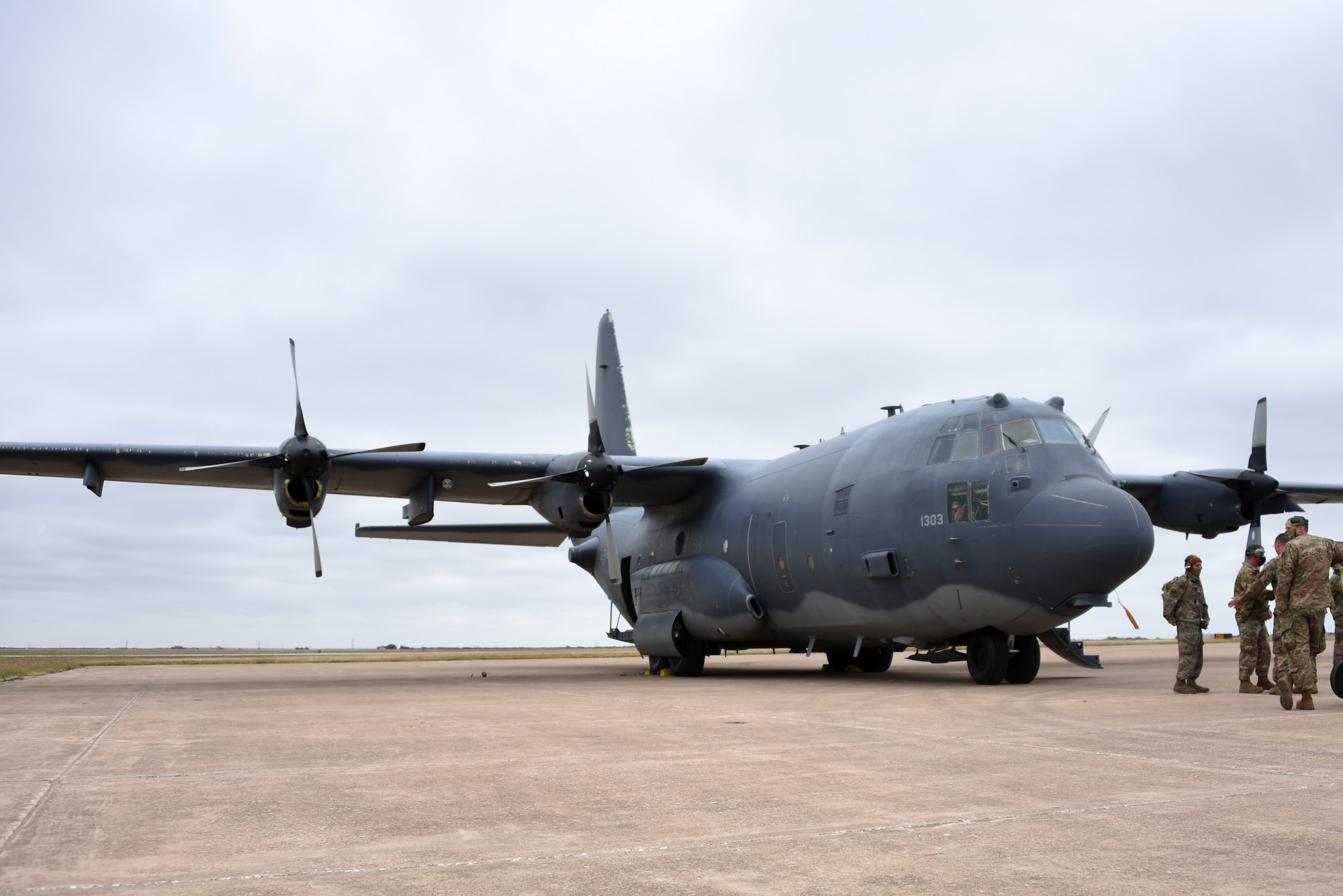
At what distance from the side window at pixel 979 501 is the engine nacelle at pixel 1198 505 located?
1038cm

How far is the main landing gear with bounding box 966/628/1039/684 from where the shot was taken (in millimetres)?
15664

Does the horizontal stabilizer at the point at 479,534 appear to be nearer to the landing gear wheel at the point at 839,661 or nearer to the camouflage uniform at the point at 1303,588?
the landing gear wheel at the point at 839,661

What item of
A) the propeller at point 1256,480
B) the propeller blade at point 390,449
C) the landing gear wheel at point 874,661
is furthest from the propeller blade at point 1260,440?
the propeller blade at point 390,449

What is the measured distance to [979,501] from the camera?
15.1m

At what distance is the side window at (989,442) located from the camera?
1530 cm

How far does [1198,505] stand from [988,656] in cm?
1085

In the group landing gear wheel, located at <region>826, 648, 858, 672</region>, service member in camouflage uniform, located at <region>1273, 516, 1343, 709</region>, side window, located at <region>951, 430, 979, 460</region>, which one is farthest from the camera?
landing gear wheel, located at <region>826, 648, 858, 672</region>

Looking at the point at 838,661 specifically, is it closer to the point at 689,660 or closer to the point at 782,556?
the point at 689,660

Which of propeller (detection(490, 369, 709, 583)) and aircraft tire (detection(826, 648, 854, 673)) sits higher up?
propeller (detection(490, 369, 709, 583))

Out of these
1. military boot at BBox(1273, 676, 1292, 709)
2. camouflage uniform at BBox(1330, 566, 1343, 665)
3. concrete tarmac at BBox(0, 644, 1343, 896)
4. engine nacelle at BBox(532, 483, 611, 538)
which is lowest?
concrete tarmac at BBox(0, 644, 1343, 896)

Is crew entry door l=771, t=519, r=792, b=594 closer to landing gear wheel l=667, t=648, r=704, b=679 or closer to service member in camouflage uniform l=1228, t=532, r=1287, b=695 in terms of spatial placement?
landing gear wheel l=667, t=648, r=704, b=679

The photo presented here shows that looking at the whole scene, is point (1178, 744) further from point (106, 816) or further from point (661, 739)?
point (106, 816)

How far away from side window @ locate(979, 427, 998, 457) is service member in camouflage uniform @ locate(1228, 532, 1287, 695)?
3.71m

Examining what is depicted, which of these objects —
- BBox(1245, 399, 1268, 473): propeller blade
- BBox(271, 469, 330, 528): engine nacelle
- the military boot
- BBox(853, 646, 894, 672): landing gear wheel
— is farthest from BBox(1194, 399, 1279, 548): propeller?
BBox(271, 469, 330, 528): engine nacelle
